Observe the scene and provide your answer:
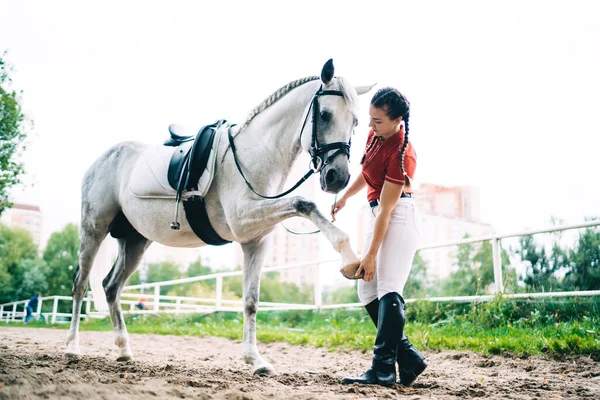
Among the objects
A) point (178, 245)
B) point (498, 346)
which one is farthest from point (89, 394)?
point (498, 346)

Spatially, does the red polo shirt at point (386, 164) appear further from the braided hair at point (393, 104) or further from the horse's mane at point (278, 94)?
the horse's mane at point (278, 94)

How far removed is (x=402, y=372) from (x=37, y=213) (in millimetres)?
102383

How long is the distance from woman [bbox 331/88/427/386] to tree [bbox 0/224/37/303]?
54222mm

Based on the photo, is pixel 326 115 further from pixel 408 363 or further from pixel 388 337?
pixel 408 363

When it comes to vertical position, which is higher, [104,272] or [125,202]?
[125,202]

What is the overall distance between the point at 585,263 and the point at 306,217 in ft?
18.9

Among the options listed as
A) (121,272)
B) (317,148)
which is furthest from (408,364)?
(121,272)

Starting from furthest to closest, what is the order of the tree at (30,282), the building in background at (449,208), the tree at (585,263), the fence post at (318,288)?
the tree at (30,282)
the building in background at (449,208)
the fence post at (318,288)
the tree at (585,263)

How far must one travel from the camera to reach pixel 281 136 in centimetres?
398

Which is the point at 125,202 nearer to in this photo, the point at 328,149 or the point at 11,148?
the point at 328,149

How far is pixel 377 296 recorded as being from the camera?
3.57 meters

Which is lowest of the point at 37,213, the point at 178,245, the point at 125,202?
the point at 178,245

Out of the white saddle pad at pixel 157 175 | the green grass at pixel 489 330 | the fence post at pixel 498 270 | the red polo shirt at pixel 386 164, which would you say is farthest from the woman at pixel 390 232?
the fence post at pixel 498 270

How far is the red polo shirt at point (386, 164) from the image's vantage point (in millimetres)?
3119
